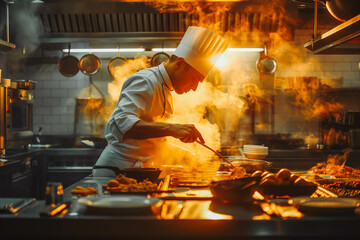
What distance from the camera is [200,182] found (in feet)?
6.91

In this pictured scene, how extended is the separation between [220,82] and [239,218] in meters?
4.69

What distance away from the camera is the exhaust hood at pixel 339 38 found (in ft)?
6.72

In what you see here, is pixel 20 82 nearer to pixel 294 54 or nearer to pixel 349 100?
pixel 294 54

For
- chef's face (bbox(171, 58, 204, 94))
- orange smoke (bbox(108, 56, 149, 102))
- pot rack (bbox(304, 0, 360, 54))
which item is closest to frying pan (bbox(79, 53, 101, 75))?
orange smoke (bbox(108, 56, 149, 102))

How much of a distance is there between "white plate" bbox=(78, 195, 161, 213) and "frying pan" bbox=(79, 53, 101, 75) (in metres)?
4.27

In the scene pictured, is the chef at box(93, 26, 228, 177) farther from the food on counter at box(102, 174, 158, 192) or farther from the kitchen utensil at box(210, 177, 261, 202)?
the kitchen utensil at box(210, 177, 261, 202)

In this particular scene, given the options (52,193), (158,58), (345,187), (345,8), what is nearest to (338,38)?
(345,8)

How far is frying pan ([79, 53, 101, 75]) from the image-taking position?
18.1 feet

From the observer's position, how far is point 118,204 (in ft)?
4.62

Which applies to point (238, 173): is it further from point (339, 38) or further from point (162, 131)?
point (339, 38)

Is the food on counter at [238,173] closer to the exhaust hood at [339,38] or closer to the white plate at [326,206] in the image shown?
the white plate at [326,206]

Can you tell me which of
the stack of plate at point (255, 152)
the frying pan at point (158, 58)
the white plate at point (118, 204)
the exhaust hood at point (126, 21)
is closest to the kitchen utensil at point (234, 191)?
the white plate at point (118, 204)

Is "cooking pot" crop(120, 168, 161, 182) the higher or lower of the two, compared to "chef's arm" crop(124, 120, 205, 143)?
lower

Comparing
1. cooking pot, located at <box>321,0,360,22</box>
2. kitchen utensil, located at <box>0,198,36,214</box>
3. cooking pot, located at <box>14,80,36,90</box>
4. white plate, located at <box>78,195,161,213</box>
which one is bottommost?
kitchen utensil, located at <box>0,198,36,214</box>
